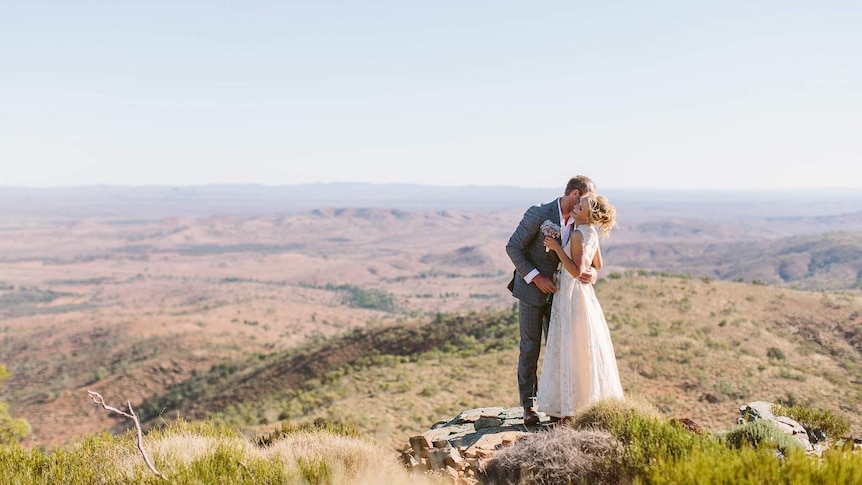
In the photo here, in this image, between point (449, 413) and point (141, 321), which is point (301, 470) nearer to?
point (449, 413)

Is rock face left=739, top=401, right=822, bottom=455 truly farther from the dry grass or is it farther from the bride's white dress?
the dry grass

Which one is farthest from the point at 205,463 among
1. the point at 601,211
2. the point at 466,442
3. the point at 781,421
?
the point at 781,421

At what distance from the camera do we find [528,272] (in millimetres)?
5438

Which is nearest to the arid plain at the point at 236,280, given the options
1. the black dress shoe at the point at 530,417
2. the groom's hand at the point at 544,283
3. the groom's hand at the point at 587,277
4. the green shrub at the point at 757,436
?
the black dress shoe at the point at 530,417

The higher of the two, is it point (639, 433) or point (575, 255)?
point (575, 255)

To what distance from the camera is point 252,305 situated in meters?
52.3

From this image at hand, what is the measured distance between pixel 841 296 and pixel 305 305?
44.0 meters

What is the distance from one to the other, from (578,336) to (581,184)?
1.42 metres

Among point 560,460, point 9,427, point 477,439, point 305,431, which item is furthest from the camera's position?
point 9,427

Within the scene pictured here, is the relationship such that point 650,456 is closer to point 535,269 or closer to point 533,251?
point 535,269

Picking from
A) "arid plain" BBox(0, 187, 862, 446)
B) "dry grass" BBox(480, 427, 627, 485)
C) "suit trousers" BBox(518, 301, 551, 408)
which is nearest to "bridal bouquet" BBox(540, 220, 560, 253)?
"suit trousers" BBox(518, 301, 551, 408)

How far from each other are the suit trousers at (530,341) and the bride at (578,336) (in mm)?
178

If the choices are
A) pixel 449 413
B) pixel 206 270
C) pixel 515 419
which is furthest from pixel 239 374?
pixel 206 270

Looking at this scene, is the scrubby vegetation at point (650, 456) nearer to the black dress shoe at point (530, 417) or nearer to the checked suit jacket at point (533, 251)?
the black dress shoe at point (530, 417)
